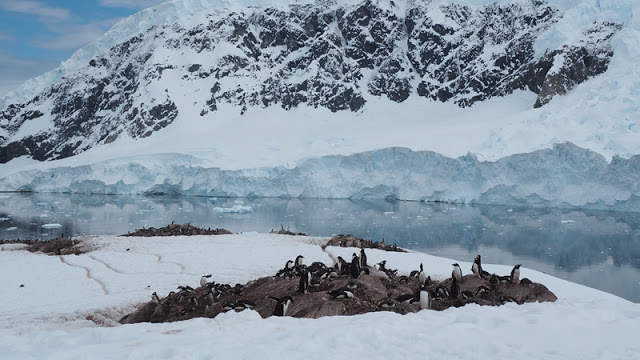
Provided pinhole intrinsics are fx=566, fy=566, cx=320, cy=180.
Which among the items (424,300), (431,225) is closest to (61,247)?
(424,300)

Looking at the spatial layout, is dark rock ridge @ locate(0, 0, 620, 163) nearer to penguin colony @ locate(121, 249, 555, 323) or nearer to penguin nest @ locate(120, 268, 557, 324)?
penguin colony @ locate(121, 249, 555, 323)

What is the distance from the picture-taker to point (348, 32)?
82438 millimetres

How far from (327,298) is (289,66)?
76.3 meters

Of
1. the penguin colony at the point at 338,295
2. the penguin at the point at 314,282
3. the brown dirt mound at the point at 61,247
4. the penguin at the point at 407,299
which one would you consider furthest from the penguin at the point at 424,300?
the brown dirt mound at the point at 61,247

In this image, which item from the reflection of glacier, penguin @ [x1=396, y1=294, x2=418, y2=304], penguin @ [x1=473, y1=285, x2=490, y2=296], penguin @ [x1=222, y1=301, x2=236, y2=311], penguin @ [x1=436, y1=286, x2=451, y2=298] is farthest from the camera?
the reflection of glacier

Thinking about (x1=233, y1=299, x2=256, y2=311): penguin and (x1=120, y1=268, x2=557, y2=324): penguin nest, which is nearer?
(x1=120, y1=268, x2=557, y2=324): penguin nest

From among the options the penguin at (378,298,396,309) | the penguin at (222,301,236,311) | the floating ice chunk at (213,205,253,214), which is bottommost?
the penguin at (222,301,236,311)

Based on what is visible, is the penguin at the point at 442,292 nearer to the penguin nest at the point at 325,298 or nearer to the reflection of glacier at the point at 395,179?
the penguin nest at the point at 325,298

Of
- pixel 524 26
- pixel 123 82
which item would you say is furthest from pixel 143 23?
pixel 524 26

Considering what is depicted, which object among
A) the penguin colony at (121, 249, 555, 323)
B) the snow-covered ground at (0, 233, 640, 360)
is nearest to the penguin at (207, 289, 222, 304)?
the penguin colony at (121, 249, 555, 323)

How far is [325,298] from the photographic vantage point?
26.2ft

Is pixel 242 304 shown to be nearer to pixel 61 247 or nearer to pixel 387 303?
pixel 387 303

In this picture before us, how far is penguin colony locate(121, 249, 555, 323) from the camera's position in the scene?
7.86 m

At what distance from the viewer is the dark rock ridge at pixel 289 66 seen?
6975cm
